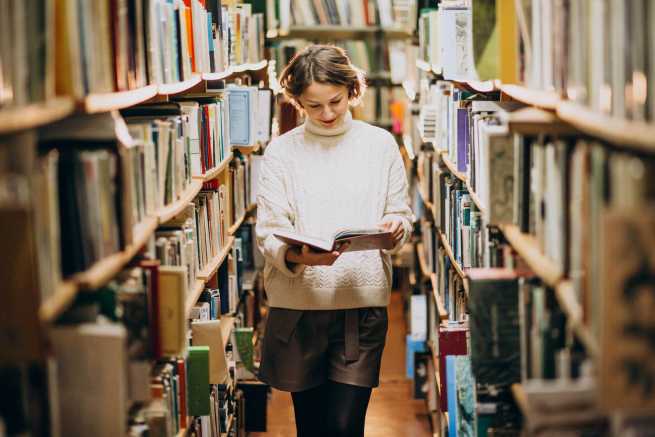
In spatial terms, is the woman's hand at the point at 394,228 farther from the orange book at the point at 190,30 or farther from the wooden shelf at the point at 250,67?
the wooden shelf at the point at 250,67

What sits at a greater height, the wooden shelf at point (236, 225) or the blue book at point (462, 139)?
the blue book at point (462, 139)

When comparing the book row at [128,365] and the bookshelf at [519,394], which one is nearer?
the book row at [128,365]

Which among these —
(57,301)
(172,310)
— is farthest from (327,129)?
(57,301)

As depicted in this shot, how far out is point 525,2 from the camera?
85.1 inches

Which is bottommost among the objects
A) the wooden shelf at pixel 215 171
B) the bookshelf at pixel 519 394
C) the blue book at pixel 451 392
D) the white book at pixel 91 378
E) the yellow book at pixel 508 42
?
the blue book at pixel 451 392

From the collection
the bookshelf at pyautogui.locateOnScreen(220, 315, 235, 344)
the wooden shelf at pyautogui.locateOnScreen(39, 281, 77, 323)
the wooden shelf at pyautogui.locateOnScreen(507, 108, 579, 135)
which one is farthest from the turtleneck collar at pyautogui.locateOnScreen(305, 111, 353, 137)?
the wooden shelf at pyautogui.locateOnScreen(39, 281, 77, 323)

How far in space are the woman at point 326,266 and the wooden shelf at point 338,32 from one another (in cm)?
389

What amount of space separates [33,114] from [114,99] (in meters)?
0.55

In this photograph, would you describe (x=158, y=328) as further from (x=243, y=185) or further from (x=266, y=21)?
(x=266, y=21)

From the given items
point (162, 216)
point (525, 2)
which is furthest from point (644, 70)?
point (162, 216)

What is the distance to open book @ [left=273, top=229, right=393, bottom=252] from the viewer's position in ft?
8.14

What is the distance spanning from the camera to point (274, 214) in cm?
272

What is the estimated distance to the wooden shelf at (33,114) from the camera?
1349 mm

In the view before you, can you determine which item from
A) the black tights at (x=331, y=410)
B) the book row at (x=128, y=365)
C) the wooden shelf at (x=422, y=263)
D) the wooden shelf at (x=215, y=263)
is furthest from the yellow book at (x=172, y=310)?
the wooden shelf at (x=422, y=263)
